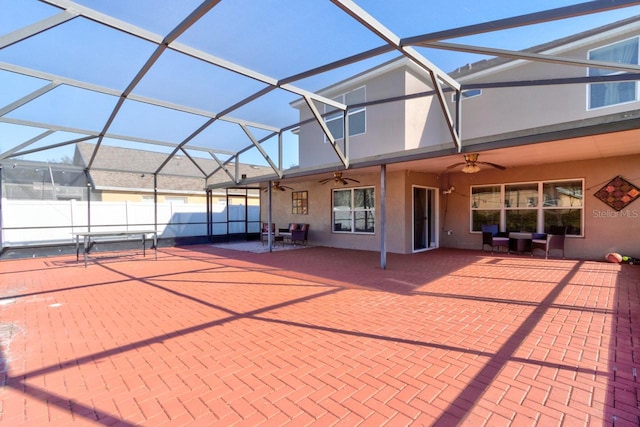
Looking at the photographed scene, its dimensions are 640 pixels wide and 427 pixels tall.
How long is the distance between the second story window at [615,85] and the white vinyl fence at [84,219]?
13481mm

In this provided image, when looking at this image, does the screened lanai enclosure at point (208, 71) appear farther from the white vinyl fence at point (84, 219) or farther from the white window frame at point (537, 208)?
the white window frame at point (537, 208)

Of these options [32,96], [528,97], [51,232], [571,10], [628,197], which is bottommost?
[51,232]

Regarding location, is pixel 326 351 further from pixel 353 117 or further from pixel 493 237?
pixel 353 117

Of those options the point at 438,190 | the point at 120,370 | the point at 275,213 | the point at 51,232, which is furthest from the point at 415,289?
the point at 51,232

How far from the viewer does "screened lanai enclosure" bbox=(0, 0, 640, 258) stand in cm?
416

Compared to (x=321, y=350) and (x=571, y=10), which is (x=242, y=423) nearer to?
(x=321, y=350)

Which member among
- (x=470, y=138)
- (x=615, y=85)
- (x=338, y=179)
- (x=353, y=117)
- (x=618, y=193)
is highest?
(x=353, y=117)

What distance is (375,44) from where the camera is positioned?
4.62m

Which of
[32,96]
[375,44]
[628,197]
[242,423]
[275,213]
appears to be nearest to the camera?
[242,423]

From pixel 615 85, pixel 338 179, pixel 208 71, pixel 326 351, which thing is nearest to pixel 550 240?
pixel 615 85

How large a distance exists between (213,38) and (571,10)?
4.68m

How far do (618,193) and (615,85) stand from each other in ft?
10.1

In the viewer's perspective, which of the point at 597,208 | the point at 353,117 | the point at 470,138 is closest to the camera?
the point at 597,208

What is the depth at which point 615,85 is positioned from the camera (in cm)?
805
